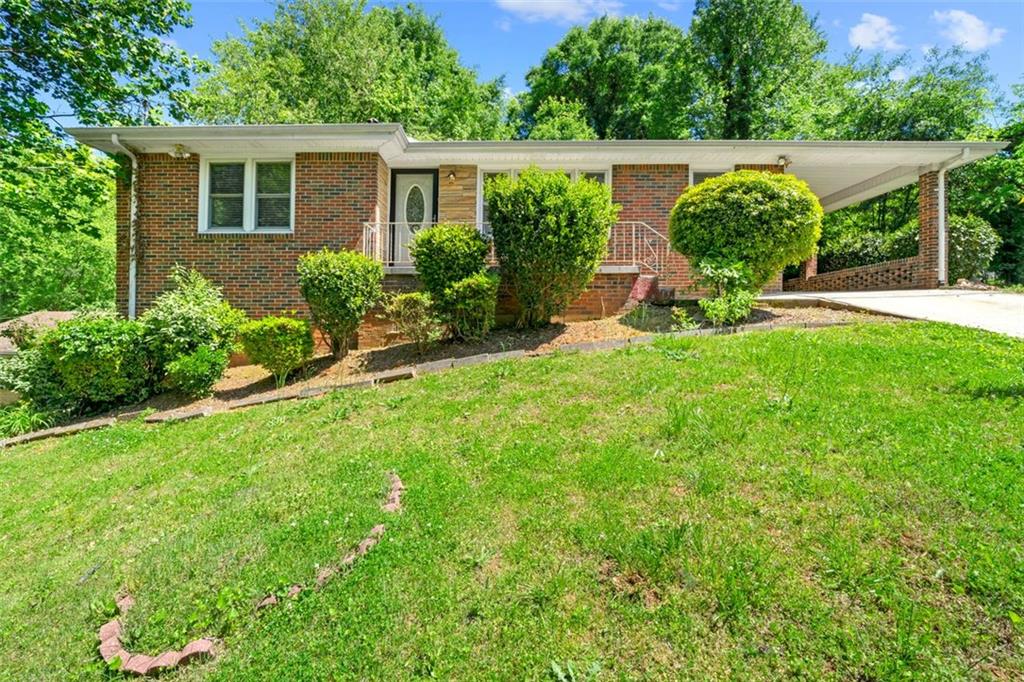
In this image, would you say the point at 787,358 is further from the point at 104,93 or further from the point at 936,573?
the point at 104,93

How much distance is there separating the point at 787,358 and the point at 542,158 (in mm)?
6762

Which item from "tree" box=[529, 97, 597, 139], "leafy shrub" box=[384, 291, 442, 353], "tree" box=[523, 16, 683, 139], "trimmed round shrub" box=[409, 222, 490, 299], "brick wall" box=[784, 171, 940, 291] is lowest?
"leafy shrub" box=[384, 291, 442, 353]

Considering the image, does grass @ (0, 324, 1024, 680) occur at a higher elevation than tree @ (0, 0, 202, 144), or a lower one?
lower

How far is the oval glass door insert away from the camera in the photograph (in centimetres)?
1126

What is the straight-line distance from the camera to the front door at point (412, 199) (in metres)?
11.2

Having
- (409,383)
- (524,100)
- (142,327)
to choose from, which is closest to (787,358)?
(409,383)

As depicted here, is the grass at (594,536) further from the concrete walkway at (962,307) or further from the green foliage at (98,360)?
the green foliage at (98,360)

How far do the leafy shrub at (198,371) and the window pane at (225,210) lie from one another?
11.5 feet

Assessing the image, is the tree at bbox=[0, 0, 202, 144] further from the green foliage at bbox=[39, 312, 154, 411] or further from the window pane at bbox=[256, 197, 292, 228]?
the green foliage at bbox=[39, 312, 154, 411]

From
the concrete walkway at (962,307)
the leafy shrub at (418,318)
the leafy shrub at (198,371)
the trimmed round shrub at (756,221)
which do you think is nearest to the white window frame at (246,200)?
the leafy shrub at (198,371)

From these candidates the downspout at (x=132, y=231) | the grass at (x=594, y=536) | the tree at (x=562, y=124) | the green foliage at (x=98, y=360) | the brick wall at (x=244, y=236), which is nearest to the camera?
the grass at (x=594, y=536)

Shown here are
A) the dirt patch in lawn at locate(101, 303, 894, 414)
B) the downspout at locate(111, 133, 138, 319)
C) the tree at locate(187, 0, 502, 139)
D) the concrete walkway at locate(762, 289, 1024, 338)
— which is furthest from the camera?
the tree at locate(187, 0, 502, 139)

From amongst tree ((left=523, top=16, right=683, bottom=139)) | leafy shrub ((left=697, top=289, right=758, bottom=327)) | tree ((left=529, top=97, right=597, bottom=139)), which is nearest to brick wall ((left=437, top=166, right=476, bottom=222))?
leafy shrub ((left=697, top=289, right=758, bottom=327))

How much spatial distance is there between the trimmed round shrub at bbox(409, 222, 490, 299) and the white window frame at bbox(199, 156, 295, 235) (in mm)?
3488
